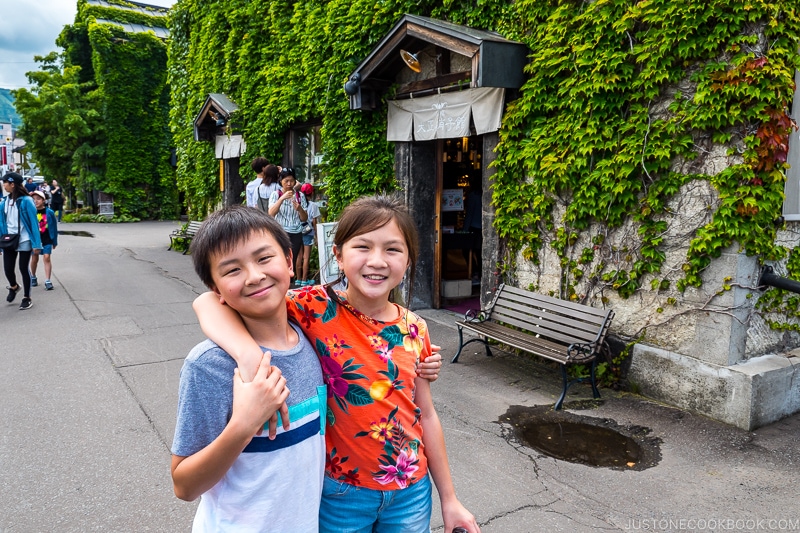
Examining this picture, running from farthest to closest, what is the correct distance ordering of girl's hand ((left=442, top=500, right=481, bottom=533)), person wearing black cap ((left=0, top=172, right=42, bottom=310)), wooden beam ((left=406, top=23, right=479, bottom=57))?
person wearing black cap ((left=0, top=172, right=42, bottom=310)) < wooden beam ((left=406, top=23, right=479, bottom=57)) < girl's hand ((left=442, top=500, right=481, bottom=533))

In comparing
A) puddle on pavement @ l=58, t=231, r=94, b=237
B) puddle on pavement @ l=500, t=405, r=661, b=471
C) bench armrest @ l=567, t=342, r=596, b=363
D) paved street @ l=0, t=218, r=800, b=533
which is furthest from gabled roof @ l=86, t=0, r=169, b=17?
puddle on pavement @ l=500, t=405, r=661, b=471

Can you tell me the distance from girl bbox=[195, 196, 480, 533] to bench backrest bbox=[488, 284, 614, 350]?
3878mm

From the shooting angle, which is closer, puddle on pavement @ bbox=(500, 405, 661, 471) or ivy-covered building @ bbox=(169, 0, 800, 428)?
puddle on pavement @ bbox=(500, 405, 661, 471)

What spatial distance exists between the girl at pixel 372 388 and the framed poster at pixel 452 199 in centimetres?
722

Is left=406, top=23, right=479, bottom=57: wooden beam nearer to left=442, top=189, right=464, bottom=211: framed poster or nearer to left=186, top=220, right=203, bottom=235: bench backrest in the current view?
left=442, top=189, right=464, bottom=211: framed poster

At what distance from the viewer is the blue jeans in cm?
168

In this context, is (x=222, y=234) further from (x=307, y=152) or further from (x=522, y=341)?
(x=307, y=152)

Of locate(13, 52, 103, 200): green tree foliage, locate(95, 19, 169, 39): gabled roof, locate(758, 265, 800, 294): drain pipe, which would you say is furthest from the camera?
locate(95, 19, 169, 39): gabled roof

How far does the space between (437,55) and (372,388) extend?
6.69 m

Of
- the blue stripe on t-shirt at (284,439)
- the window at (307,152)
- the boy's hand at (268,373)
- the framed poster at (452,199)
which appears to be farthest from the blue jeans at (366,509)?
the window at (307,152)

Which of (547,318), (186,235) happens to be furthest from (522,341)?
(186,235)

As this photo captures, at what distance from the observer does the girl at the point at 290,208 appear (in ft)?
29.9

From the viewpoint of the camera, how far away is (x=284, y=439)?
1.47 metres

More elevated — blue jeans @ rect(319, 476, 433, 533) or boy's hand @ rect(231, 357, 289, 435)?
boy's hand @ rect(231, 357, 289, 435)
